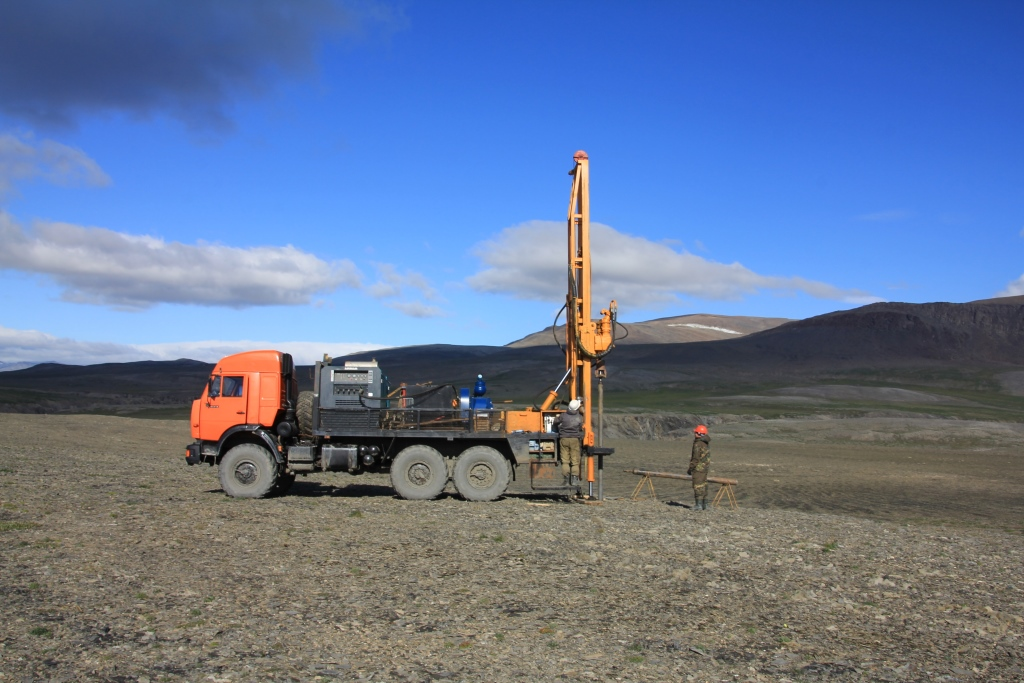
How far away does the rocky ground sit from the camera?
297 inches

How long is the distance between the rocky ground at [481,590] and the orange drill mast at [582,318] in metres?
2.36

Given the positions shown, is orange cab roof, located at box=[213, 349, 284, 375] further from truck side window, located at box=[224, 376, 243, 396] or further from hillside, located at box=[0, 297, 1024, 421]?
hillside, located at box=[0, 297, 1024, 421]

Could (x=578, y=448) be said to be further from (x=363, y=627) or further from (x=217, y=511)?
(x=363, y=627)

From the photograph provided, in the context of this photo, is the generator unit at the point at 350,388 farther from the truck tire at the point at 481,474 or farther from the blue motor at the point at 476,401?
the truck tire at the point at 481,474

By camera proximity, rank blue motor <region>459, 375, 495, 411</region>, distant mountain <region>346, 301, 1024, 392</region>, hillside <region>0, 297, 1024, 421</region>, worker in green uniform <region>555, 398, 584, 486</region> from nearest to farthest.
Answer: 1. worker in green uniform <region>555, 398, 584, 486</region>
2. blue motor <region>459, 375, 495, 411</region>
3. hillside <region>0, 297, 1024, 421</region>
4. distant mountain <region>346, 301, 1024, 392</region>

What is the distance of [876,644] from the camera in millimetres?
8469

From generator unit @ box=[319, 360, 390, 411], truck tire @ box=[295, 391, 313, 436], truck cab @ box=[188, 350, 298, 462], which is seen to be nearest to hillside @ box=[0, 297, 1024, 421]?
generator unit @ box=[319, 360, 390, 411]

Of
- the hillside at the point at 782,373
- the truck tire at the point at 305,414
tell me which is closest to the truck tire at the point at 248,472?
the truck tire at the point at 305,414

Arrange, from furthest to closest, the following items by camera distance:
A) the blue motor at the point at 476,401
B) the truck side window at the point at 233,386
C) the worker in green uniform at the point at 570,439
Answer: the blue motor at the point at 476,401, the truck side window at the point at 233,386, the worker in green uniform at the point at 570,439

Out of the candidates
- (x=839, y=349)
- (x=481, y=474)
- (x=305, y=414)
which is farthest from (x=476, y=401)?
(x=839, y=349)

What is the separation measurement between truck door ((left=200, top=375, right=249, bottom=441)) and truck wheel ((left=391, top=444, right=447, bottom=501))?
311 cm

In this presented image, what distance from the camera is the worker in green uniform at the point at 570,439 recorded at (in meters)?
17.2

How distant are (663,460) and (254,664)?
25.5m

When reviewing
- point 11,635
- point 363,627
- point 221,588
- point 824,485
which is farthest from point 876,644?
point 824,485
